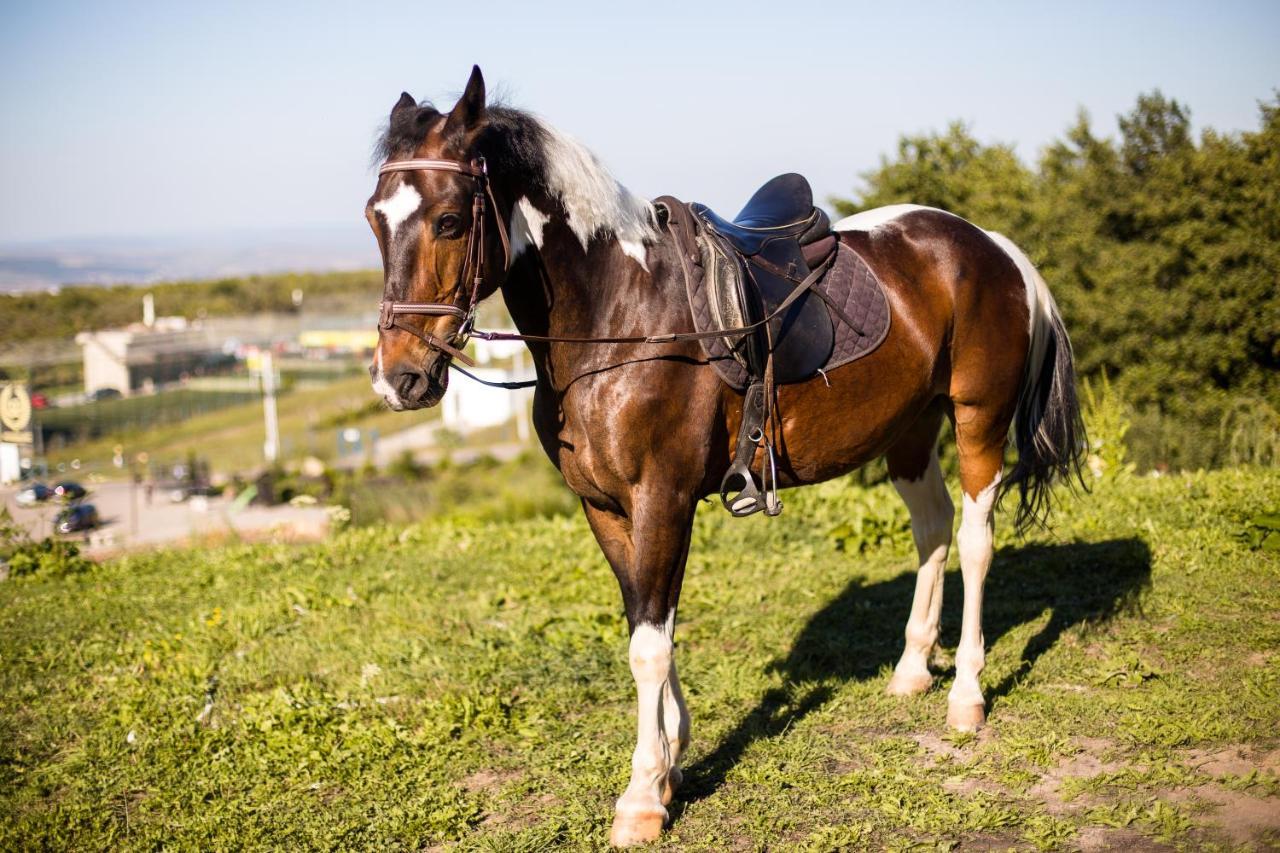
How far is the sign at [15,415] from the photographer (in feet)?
32.1

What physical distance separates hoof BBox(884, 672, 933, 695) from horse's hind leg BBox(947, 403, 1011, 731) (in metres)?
0.18

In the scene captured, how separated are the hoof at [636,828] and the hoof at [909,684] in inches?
62.9

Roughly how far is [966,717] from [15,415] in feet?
31.6

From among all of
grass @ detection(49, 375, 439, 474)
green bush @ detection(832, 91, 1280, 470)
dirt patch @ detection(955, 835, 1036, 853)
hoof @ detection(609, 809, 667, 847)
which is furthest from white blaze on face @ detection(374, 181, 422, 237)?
grass @ detection(49, 375, 439, 474)

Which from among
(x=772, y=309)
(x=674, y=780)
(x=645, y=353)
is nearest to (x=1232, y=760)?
(x=674, y=780)

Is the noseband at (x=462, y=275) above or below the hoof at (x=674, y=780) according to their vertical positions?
above

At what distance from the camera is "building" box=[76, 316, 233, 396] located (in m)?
56.4

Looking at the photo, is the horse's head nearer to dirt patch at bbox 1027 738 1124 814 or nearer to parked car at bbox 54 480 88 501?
dirt patch at bbox 1027 738 1124 814

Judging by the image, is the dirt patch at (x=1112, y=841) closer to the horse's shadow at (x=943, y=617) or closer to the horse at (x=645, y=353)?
the horse at (x=645, y=353)

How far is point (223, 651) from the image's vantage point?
596 centimetres

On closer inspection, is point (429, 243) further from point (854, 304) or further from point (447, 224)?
point (854, 304)

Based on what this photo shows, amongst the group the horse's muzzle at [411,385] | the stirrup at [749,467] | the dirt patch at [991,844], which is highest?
the horse's muzzle at [411,385]

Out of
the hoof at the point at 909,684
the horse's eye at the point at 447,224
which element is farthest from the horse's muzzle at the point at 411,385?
the hoof at the point at 909,684

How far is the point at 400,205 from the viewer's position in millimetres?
3109
